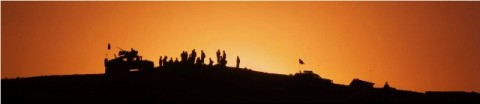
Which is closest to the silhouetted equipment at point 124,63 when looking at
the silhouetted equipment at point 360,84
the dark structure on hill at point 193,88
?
the dark structure on hill at point 193,88

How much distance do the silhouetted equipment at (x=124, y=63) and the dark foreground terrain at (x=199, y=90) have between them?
824 mm

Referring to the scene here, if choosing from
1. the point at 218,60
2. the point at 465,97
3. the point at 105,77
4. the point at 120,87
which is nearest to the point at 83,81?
the point at 105,77

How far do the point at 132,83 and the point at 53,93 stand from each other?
19.7 feet

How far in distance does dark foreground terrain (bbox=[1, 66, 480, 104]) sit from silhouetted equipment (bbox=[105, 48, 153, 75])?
82 cm

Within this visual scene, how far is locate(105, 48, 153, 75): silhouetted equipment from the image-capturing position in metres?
65.8

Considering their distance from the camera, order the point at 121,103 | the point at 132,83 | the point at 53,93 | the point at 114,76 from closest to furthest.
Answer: the point at 121,103 → the point at 53,93 → the point at 132,83 → the point at 114,76

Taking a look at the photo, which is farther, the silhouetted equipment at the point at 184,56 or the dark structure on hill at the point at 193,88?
the silhouetted equipment at the point at 184,56

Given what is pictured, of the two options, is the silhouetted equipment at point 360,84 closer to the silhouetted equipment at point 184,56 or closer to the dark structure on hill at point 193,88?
the dark structure on hill at point 193,88

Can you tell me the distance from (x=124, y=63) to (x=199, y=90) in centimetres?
1015

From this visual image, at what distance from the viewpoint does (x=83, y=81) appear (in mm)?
64500

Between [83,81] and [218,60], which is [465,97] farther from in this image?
[83,81]

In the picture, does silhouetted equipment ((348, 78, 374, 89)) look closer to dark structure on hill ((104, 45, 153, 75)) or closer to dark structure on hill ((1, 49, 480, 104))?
dark structure on hill ((1, 49, 480, 104))

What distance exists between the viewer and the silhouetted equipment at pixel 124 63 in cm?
6581

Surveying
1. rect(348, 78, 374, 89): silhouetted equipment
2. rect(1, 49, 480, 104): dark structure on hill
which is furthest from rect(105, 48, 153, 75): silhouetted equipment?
rect(348, 78, 374, 89): silhouetted equipment
